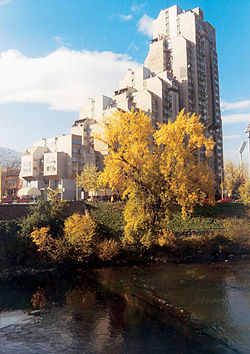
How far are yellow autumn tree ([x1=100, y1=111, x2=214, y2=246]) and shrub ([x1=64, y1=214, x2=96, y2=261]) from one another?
4515 millimetres

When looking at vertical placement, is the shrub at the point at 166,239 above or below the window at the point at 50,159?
below

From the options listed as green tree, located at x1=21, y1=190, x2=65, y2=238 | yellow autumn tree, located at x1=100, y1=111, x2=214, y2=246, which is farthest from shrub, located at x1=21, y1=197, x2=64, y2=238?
yellow autumn tree, located at x1=100, y1=111, x2=214, y2=246

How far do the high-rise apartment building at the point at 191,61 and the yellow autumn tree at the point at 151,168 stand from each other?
6108cm

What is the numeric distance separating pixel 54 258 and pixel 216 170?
7689cm

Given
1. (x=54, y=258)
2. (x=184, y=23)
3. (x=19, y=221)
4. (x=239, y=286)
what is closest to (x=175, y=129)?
(x=239, y=286)

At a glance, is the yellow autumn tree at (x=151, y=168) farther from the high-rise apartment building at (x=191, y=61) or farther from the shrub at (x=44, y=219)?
the high-rise apartment building at (x=191, y=61)

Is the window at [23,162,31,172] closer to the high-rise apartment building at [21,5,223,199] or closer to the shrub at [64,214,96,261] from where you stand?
the high-rise apartment building at [21,5,223,199]

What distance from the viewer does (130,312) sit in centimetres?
1798

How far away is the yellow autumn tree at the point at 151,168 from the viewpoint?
29.2 metres

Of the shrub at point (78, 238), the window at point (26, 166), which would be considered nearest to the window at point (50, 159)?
the window at point (26, 166)

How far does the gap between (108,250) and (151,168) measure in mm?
9997

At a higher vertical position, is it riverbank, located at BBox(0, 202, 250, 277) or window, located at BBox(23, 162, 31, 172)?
window, located at BBox(23, 162, 31, 172)

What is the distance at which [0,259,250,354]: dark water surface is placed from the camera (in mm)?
13922

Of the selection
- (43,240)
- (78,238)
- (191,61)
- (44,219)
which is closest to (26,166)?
(44,219)
